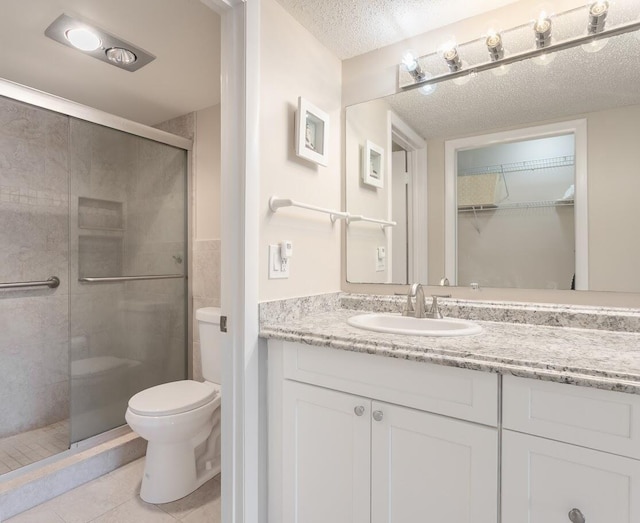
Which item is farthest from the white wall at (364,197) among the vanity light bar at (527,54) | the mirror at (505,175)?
the vanity light bar at (527,54)

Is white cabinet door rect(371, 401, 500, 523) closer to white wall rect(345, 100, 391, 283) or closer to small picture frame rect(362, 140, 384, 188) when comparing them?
white wall rect(345, 100, 391, 283)

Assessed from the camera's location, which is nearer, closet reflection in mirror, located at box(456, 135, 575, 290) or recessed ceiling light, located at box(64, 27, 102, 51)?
closet reflection in mirror, located at box(456, 135, 575, 290)

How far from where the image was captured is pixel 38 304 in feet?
7.41

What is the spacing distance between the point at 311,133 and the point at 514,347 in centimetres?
113

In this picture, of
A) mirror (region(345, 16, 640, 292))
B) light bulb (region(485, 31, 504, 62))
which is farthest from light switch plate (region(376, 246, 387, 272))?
light bulb (region(485, 31, 504, 62))

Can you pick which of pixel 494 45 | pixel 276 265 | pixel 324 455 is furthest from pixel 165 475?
pixel 494 45

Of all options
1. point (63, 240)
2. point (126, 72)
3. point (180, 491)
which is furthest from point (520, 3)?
point (63, 240)

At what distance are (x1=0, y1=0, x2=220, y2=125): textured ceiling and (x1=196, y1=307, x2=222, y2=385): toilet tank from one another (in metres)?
1.32

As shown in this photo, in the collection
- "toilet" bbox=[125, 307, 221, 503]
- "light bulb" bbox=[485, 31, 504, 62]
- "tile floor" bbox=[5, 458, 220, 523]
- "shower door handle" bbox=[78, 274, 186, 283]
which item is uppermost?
"light bulb" bbox=[485, 31, 504, 62]

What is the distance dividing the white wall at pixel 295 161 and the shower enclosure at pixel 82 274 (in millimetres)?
1197

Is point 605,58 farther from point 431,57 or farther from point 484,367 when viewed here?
point 484,367

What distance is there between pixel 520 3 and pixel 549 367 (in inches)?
54.2

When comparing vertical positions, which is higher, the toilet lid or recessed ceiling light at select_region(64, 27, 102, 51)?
recessed ceiling light at select_region(64, 27, 102, 51)

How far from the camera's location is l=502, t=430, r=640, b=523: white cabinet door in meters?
0.78
